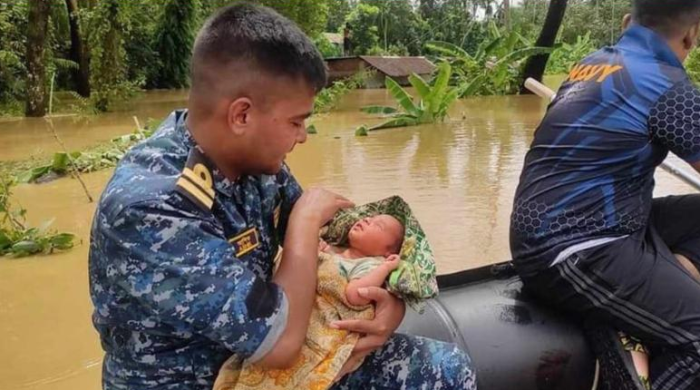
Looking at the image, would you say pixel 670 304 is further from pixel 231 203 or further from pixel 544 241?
pixel 231 203

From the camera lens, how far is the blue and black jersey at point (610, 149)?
2.08 m

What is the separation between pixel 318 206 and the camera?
171 cm

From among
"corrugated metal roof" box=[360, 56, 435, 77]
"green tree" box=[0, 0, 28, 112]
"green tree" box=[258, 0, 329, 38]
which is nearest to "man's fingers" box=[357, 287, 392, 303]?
"green tree" box=[0, 0, 28, 112]

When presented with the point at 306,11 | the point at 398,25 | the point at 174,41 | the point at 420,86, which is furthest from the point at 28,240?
the point at 398,25

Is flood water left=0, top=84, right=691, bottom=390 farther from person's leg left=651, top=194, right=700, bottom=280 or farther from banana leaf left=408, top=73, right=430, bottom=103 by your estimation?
person's leg left=651, top=194, right=700, bottom=280

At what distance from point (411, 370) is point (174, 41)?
75.4 feet

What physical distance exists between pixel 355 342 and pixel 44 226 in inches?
162

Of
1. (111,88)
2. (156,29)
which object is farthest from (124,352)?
(156,29)

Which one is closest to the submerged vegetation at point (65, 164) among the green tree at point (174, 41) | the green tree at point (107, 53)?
the green tree at point (107, 53)

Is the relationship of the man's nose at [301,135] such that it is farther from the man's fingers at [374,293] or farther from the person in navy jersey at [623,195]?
the person in navy jersey at [623,195]

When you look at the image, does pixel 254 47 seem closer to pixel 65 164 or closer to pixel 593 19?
pixel 65 164

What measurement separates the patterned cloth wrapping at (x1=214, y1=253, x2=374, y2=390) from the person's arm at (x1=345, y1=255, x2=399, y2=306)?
1cm

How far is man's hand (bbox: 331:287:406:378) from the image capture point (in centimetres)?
157

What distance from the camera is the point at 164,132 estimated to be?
5.06 feet
